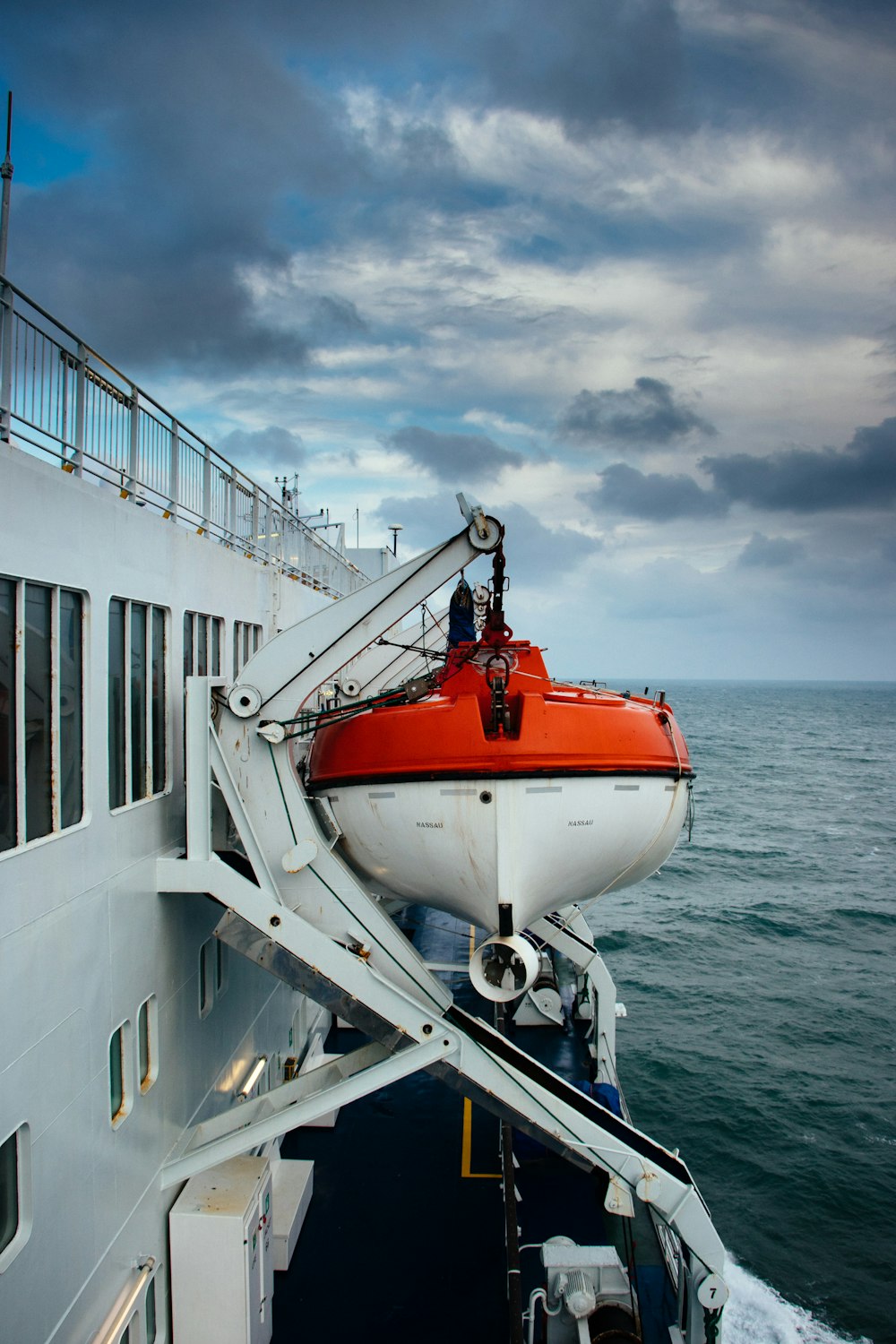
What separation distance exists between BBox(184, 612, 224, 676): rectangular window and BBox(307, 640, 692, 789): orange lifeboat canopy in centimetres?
127

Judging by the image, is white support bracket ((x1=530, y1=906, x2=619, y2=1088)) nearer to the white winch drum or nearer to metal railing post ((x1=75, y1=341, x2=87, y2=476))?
the white winch drum

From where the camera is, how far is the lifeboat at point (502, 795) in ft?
19.1

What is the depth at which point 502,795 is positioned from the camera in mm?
5797

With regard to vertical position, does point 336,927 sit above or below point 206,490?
Answer: below

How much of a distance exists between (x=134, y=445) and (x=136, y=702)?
180cm

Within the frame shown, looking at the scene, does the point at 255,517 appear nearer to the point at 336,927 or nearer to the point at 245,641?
the point at 245,641

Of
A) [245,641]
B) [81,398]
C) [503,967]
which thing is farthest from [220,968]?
[81,398]

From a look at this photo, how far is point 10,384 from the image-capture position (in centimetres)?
430

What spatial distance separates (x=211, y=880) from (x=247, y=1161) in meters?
2.58

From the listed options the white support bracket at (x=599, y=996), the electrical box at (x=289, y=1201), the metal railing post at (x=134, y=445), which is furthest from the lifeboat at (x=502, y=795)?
the white support bracket at (x=599, y=996)

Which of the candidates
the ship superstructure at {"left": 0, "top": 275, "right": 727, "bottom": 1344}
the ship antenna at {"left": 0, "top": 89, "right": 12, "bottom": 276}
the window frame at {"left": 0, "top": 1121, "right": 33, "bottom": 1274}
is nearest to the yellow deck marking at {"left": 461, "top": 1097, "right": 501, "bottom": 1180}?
the ship superstructure at {"left": 0, "top": 275, "right": 727, "bottom": 1344}

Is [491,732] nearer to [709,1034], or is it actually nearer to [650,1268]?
[650,1268]

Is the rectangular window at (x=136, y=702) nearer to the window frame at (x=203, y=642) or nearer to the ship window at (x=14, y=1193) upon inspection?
the window frame at (x=203, y=642)

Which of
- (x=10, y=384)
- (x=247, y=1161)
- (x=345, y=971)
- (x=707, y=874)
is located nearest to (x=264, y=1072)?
(x=247, y=1161)
